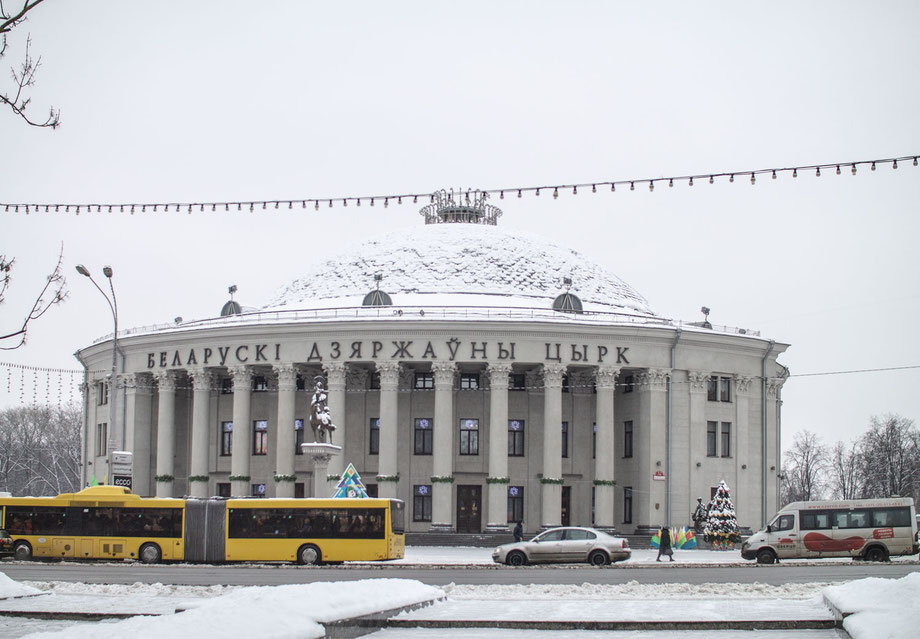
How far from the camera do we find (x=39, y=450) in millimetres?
114188

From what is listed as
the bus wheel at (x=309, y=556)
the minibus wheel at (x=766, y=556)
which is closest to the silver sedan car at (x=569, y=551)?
the minibus wheel at (x=766, y=556)

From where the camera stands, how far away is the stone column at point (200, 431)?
63.8m

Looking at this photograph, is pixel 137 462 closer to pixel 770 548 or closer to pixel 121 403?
pixel 121 403

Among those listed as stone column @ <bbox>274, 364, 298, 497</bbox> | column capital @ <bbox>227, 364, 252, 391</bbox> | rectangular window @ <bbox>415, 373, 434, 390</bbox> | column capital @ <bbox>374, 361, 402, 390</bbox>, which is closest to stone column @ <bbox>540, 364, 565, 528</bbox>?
rectangular window @ <bbox>415, 373, 434, 390</bbox>

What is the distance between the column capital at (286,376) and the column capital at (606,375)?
14261 millimetres

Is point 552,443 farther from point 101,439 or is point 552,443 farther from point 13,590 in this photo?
point 13,590

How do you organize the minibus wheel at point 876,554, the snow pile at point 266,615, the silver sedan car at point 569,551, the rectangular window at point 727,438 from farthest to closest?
1. the rectangular window at point 727,438
2. the minibus wheel at point 876,554
3. the silver sedan car at point 569,551
4. the snow pile at point 266,615

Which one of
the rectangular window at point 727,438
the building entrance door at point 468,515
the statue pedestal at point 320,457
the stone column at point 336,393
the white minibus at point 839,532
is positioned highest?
the stone column at point 336,393

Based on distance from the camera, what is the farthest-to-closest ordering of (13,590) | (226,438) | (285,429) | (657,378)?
(226,438) < (657,378) < (285,429) < (13,590)

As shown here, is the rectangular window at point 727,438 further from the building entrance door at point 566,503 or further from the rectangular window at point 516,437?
the rectangular window at point 516,437

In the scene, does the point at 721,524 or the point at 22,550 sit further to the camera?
the point at 721,524

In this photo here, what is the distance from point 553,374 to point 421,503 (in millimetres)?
9140

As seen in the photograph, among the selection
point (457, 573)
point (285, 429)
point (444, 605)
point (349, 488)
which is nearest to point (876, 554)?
point (457, 573)

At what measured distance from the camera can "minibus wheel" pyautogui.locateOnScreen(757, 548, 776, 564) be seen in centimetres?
4259
